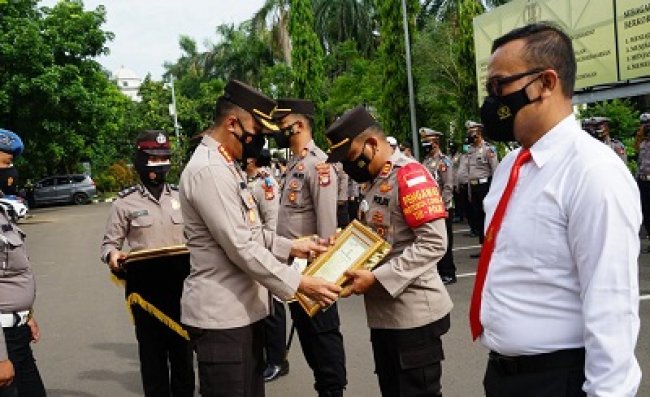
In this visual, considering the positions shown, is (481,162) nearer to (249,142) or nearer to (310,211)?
(310,211)

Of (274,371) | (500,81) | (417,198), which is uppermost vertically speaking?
(500,81)

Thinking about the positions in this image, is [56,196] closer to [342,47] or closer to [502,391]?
[342,47]

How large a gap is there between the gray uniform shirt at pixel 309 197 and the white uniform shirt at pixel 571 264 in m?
2.49

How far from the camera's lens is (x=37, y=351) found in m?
6.51

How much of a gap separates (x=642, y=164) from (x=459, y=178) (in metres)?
2.95

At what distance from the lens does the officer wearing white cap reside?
3.30m

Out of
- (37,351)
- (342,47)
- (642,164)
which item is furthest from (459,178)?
(342,47)

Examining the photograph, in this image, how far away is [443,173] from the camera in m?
9.08

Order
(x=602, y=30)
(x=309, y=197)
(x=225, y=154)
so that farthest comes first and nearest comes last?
(x=602, y=30) < (x=309, y=197) < (x=225, y=154)

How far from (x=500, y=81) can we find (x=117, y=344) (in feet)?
18.4

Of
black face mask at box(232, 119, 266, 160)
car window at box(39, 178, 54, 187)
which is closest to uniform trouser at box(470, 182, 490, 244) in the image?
black face mask at box(232, 119, 266, 160)

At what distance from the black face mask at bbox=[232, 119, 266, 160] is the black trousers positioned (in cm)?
165

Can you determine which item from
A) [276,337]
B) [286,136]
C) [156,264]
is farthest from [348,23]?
[156,264]

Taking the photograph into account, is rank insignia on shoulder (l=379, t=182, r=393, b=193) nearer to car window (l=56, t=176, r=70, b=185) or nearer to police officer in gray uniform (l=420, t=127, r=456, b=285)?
police officer in gray uniform (l=420, t=127, r=456, b=285)
